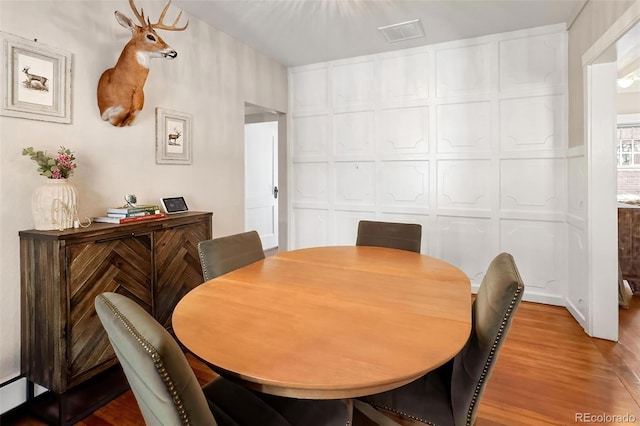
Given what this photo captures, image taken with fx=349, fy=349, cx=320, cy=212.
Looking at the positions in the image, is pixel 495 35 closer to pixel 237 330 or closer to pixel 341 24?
pixel 341 24

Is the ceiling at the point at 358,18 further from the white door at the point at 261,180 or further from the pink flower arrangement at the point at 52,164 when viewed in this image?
the white door at the point at 261,180

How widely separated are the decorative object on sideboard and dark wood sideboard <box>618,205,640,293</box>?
4798mm

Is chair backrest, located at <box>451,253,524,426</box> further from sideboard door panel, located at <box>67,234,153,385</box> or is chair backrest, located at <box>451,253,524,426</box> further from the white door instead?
the white door

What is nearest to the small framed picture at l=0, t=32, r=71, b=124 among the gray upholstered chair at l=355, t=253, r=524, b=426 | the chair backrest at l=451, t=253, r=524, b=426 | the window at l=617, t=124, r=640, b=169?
the gray upholstered chair at l=355, t=253, r=524, b=426

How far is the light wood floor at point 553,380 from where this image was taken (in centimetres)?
187

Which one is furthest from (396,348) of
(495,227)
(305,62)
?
(305,62)

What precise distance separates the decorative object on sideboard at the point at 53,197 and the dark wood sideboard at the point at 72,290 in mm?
77

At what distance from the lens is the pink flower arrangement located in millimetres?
1881

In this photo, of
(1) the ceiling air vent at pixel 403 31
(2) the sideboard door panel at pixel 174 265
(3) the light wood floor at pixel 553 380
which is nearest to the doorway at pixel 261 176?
(1) the ceiling air vent at pixel 403 31

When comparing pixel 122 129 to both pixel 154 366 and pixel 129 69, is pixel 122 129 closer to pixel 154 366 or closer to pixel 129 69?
pixel 129 69

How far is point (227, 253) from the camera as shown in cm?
200

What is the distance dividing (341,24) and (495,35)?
1572 millimetres

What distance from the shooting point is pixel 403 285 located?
160cm

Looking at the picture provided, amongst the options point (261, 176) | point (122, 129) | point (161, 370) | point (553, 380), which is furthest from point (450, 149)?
point (161, 370)
